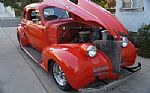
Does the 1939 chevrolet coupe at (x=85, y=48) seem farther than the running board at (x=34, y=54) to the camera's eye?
No

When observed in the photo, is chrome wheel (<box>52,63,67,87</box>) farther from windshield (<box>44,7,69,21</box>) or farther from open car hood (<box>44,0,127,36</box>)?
windshield (<box>44,7,69,21</box>)

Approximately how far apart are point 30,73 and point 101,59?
6.78 ft

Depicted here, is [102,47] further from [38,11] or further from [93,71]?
[38,11]

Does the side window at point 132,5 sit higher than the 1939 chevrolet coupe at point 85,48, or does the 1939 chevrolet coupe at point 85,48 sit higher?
the side window at point 132,5

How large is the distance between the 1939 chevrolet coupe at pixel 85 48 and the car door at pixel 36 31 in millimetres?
69

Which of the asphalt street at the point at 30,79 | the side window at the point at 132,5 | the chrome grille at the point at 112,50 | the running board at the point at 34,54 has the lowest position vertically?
the asphalt street at the point at 30,79

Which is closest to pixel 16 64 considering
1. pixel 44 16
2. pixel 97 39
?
pixel 44 16

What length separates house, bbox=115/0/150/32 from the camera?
25.2 feet

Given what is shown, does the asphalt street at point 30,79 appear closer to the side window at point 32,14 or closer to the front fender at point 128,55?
the front fender at point 128,55

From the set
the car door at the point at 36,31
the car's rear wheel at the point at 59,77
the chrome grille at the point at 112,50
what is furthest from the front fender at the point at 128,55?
the car door at the point at 36,31

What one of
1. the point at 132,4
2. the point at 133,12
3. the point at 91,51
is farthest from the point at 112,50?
the point at 132,4

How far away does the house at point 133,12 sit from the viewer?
302 inches

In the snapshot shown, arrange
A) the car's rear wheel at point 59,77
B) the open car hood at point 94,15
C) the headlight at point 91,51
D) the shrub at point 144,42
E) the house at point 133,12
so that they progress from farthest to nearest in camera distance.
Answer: the house at point 133,12 < the shrub at point 144,42 < the car's rear wheel at point 59,77 < the open car hood at point 94,15 < the headlight at point 91,51

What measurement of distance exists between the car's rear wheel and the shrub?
124 inches
